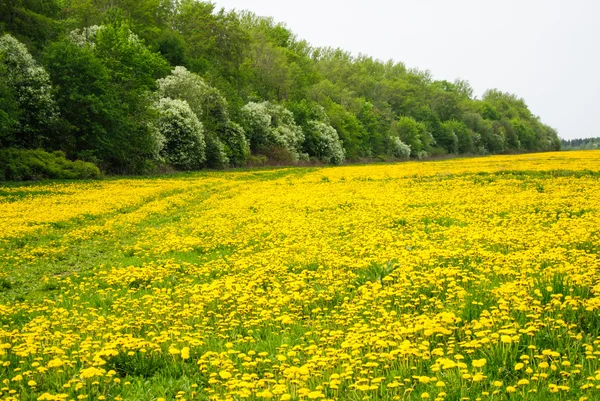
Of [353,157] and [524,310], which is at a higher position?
[353,157]

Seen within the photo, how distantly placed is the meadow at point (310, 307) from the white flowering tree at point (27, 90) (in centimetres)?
2530

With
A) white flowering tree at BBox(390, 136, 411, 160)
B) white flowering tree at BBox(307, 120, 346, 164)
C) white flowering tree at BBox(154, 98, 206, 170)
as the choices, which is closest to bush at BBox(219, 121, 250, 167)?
white flowering tree at BBox(154, 98, 206, 170)

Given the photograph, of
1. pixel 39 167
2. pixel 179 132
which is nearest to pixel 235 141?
pixel 179 132

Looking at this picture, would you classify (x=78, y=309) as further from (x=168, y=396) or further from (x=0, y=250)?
(x=0, y=250)

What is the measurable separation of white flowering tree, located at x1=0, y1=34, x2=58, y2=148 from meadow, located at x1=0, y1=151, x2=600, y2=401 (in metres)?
25.3

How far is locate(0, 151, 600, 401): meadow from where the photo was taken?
5672 mm

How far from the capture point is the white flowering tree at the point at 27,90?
4109cm

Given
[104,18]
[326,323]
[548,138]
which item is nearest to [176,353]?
[326,323]

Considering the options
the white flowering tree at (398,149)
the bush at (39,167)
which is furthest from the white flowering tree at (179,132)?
the white flowering tree at (398,149)

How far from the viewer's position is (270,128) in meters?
78.4

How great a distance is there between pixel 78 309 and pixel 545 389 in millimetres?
7973

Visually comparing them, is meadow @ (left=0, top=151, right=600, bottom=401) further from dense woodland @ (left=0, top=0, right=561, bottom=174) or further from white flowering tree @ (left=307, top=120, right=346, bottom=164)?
white flowering tree @ (left=307, top=120, right=346, bottom=164)

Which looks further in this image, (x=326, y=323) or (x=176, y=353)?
(x=326, y=323)

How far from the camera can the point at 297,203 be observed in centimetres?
2519
